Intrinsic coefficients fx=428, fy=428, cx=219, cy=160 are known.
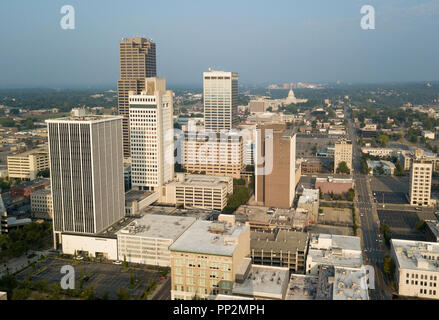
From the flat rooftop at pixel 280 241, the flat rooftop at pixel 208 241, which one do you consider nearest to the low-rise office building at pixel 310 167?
the flat rooftop at pixel 280 241

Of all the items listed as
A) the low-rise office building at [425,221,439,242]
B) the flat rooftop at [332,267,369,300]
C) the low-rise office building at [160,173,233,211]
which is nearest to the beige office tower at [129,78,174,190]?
the low-rise office building at [160,173,233,211]

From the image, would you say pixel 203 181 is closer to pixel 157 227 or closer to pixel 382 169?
pixel 157 227

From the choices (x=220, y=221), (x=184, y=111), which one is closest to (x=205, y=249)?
(x=220, y=221)

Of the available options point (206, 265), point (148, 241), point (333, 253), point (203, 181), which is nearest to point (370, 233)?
point (333, 253)

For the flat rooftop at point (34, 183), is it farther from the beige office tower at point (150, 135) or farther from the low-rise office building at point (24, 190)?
the beige office tower at point (150, 135)

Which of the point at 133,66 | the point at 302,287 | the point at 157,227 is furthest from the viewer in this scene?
the point at 133,66

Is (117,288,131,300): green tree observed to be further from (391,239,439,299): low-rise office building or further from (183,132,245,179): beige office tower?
(183,132,245,179): beige office tower
